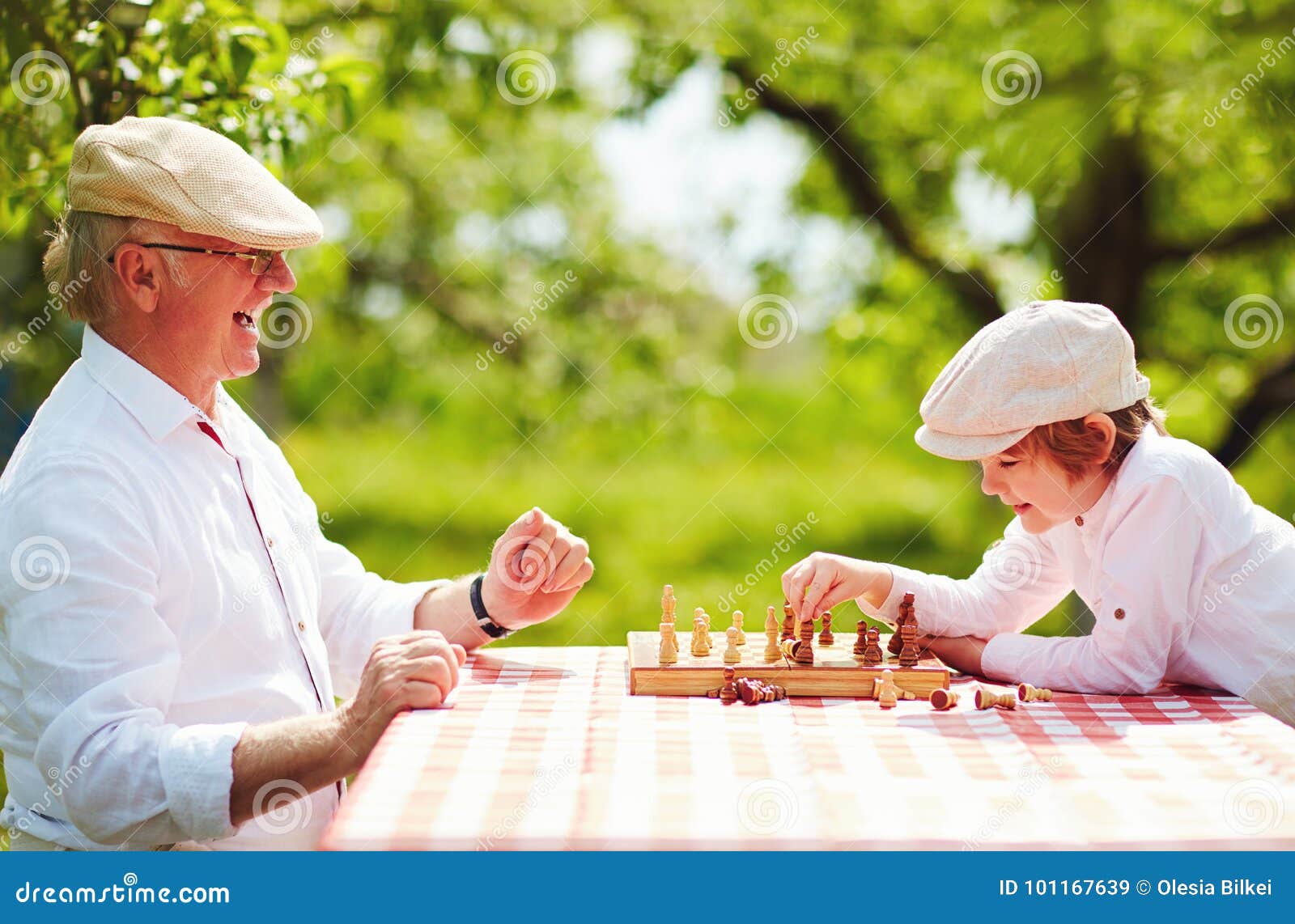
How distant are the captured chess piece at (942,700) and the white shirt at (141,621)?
1.26m

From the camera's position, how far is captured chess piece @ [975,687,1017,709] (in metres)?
2.46

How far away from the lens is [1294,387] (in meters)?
5.79

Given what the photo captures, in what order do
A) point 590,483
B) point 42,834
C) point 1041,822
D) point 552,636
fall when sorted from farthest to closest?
point 590,483 → point 552,636 → point 42,834 → point 1041,822

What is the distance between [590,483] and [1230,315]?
6.45 metres

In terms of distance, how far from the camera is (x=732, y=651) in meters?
2.71

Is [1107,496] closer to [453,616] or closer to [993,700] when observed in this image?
[993,700]

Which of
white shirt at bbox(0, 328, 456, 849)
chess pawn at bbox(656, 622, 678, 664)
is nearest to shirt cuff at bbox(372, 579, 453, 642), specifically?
white shirt at bbox(0, 328, 456, 849)

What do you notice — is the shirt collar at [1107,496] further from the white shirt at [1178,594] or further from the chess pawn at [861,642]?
the chess pawn at [861,642]

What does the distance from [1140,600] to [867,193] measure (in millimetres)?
3995

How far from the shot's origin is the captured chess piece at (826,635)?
112 inches

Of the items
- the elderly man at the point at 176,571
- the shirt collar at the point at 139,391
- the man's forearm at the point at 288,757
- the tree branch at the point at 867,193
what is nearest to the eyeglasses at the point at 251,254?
the elderly man at the point at 176,571

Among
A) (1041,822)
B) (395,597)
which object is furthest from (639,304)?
(1041,822)

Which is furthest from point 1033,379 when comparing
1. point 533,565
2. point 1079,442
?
point 533,565

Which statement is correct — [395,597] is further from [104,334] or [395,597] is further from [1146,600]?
[1146,600]
